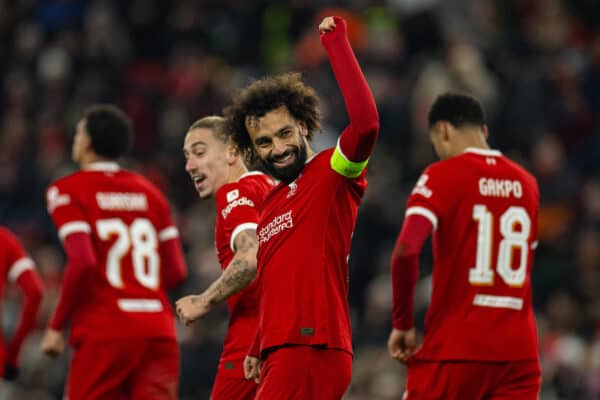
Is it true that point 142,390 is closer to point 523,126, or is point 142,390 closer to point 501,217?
point 501,217

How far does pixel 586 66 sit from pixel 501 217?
8541 mm

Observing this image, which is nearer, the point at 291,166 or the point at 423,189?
the point at 291,166

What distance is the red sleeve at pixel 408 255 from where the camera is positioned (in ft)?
21.7

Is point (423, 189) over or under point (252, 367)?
over

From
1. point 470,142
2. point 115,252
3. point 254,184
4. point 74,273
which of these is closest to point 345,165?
point 254,184

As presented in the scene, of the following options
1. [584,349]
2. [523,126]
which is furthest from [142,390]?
[523,126]

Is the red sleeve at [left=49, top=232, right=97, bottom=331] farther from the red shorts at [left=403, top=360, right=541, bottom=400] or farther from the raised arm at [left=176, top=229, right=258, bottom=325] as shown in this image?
the red shorts at [left=403, top=360, right=541, bottom=400]

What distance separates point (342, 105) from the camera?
1461 centimetres

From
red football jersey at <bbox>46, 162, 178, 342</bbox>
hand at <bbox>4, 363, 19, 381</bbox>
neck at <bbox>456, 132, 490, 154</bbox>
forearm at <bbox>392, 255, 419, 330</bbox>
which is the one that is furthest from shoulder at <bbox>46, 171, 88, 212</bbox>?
neck at <bbox>456, 132, 490, 154</bbox>

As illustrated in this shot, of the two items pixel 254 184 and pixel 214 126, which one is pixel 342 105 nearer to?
pixel 214 126

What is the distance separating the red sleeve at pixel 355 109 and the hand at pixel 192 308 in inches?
48.3

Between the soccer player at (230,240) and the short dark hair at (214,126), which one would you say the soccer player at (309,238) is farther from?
the short dark hair at (214,126)

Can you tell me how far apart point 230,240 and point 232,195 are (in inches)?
11.7

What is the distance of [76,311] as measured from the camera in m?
7.95
